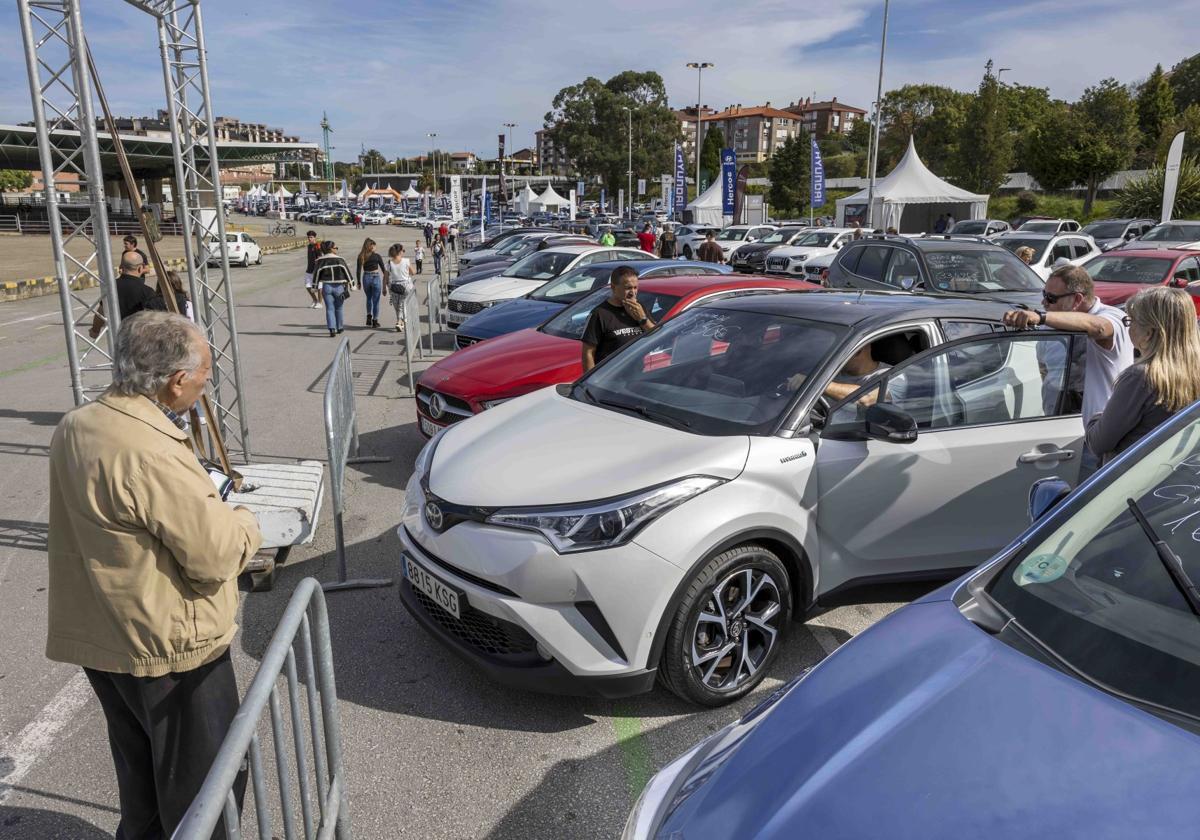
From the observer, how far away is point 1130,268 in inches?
513

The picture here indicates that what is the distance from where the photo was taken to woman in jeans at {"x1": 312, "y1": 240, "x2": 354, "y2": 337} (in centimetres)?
1422

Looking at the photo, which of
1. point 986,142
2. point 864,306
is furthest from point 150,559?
point 986,142

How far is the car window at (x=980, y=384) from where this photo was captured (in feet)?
13.1

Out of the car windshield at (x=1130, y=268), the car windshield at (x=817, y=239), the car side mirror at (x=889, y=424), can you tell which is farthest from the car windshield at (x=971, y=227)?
the car side mirror at (x=889, y=424)

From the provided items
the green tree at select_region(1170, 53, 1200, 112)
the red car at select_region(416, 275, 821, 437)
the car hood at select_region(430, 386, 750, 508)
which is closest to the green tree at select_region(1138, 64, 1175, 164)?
the green tree at select_region(1170, 53, 1200, 112)

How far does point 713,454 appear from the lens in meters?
3.47

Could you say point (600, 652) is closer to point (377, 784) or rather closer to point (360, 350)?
point (377, 784)

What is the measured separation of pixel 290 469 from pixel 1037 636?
5287 millimetres

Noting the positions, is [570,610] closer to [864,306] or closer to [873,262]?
[864,306]

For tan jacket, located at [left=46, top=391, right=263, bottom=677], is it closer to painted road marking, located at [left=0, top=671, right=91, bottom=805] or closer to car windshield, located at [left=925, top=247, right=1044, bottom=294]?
painted road marking, located at [left=0, top=671, right=91, bottom=805]

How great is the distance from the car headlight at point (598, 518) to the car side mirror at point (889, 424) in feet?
2.82

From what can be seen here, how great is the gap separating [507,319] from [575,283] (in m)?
2.12

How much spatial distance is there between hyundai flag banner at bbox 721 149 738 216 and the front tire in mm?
33379

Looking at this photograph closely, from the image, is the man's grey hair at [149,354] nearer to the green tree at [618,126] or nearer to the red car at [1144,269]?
the red car at [1144,269]
